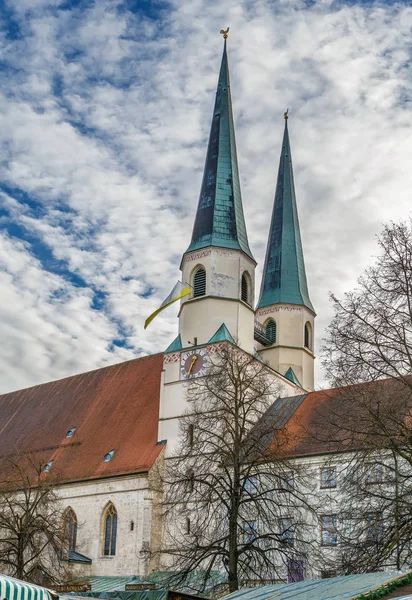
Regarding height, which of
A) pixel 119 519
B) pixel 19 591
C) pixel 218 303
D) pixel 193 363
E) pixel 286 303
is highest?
pixel 286 303

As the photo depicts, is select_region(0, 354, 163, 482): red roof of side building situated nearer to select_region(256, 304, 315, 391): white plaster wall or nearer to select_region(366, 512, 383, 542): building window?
select_region(256, 304, 315, 391): white plaster wall

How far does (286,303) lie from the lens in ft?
143

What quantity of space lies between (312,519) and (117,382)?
708 inches

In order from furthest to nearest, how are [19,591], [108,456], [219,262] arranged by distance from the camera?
1. [108,456]
2. [219,262]
3. [19,591]

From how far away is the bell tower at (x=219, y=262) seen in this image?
3769 cm

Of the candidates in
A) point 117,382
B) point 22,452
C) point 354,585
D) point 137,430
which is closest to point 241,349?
point 137,430

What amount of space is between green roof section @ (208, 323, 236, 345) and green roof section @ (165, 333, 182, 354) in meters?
1.82

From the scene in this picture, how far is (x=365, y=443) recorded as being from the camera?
18953 millimetres

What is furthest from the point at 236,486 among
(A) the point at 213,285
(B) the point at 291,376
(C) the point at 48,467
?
(C) the point at 48,467

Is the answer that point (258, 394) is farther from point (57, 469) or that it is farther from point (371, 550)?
point (57, 469)

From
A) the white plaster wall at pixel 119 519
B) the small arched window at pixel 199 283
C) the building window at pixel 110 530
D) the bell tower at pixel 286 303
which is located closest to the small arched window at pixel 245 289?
the small arched window at pixel 199 283

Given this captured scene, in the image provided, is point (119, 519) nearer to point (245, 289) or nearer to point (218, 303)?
point (218, 303)

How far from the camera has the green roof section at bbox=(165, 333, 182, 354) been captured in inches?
1494

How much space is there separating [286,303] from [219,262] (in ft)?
21.0
